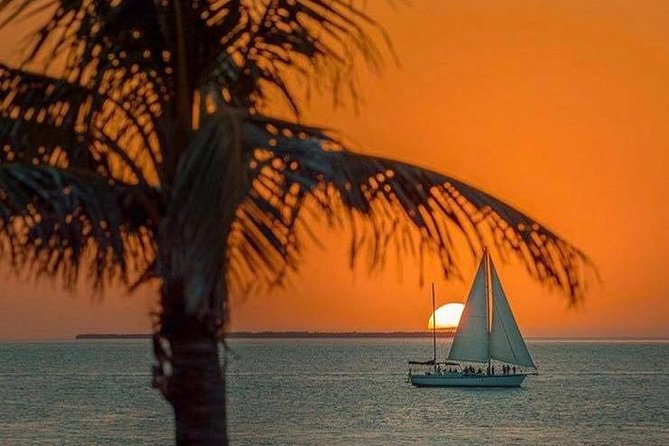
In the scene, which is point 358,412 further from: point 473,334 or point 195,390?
point 195,390

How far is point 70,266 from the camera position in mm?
8547

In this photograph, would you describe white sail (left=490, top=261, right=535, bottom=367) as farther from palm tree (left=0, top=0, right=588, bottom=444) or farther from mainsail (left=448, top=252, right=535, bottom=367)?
palm tree (left=0, top=0, right=588, bottom=444)

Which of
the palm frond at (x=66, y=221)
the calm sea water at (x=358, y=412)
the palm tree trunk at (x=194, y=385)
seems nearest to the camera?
the palm frond at (x=66, y=221)

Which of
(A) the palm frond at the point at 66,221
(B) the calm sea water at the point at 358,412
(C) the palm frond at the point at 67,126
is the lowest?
(B) the calm sea water at the point at 358,412

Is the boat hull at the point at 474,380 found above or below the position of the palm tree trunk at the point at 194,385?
below

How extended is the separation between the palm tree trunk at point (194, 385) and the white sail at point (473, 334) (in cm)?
6920

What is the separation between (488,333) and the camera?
261 ft

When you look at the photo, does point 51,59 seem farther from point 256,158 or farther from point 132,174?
point 256,158

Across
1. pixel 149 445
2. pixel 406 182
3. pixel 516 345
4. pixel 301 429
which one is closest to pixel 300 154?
pixel 406 182

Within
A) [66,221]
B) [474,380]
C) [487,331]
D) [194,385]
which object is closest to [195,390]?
[194,385]

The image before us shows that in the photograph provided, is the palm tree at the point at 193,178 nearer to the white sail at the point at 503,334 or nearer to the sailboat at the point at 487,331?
the sailboat at the point at 487,331

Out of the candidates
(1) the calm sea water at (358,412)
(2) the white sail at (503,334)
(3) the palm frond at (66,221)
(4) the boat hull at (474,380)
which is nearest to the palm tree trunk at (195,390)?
(3) the palm frond at (66,221)

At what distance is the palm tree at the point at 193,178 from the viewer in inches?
283

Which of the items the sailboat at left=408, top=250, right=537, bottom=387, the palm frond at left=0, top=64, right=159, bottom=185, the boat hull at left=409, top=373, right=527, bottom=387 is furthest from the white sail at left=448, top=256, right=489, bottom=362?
the palm frond at left=0, top=64, right=159, bottom=185
